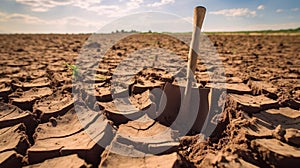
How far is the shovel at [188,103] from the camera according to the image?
1.74m

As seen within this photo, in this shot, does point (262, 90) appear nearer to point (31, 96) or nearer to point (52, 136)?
point (52, 136)

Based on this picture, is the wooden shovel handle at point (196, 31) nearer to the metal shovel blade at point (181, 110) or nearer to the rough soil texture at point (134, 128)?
the metal shovel blade at point (181, 110)

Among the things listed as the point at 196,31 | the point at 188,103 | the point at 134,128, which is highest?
the point at 196,31

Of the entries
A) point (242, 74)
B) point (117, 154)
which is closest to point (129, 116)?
point (117, 154)

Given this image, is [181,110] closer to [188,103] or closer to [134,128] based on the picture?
[188,103]

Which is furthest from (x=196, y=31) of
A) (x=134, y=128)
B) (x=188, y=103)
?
(x=134, y=128)

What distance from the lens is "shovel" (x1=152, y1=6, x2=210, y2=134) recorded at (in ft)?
5.69

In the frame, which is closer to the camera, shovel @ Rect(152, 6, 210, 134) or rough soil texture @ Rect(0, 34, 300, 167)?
rough soil texture @ Rect(0, 34, 300, 167)

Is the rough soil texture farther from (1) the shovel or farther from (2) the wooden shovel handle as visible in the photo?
(2) the wooden shovel handle

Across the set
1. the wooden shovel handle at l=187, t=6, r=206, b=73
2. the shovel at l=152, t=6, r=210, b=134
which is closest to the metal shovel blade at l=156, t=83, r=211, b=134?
the shovel at l=152, t=6, r=210, b=134

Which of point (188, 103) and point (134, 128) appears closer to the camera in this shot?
point (134, 128)

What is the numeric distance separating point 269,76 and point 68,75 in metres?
2.88

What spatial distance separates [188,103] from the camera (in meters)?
1.84

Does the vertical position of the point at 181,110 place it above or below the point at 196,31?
below
